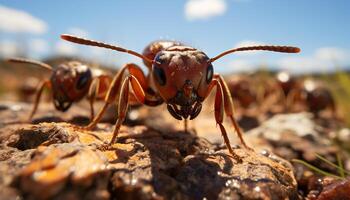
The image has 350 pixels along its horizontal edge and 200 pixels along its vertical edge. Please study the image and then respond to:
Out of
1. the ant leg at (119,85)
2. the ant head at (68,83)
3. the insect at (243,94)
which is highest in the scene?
the ant leg at (119,85)

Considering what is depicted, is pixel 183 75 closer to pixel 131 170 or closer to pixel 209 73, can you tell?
pixel 209 73

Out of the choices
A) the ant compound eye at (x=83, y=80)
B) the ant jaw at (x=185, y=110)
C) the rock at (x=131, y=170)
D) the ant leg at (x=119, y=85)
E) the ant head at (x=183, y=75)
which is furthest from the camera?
the ant compound eye at (x=83, y=80)

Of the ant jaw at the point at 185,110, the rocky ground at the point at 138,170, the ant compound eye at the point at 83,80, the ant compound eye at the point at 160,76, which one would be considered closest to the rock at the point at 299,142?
the rocky ground at the point at 138,170

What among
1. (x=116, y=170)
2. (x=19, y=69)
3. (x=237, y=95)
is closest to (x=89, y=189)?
(x=116, y=170)

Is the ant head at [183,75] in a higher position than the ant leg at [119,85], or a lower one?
higher

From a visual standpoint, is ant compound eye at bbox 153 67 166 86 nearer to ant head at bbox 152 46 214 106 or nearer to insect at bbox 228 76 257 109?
ant head at bbox 152 46 214 106

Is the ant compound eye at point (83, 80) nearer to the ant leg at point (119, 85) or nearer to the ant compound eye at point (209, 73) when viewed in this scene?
the ant leg at point (119, 85)

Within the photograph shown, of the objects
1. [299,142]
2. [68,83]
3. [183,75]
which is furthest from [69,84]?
[299,142]

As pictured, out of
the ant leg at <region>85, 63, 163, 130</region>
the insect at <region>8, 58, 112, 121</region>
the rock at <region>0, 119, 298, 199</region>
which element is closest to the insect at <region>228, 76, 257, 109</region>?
the insect at <region>8, 58, 112, 121</region>

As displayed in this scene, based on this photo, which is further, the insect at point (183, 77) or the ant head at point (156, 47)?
the ant head at point (156, 47)

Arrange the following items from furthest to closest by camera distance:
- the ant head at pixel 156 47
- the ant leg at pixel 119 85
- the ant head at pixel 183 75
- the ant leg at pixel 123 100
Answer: the ant head at pixel 156 47, the ant leg at pixel 119 85, the ant leg at pixel 123 100, the ant head at pixel 183 75
